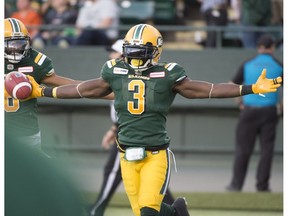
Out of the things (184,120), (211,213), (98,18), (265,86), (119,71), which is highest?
(98,18)

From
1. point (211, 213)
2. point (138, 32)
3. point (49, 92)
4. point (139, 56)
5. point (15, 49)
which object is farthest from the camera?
point (211, 213)

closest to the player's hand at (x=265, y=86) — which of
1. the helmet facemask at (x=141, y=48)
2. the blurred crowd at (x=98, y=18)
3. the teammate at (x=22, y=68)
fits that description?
the helmet facemask at (x=141, y=48)

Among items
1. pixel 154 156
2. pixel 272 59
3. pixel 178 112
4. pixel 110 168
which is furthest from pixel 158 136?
pixel 178 112

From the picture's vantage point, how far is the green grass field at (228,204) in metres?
10.6

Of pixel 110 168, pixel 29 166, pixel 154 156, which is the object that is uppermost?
pixel 29 166

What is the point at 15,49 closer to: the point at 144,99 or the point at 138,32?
the point at 138,32

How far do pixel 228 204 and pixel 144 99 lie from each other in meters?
3.98

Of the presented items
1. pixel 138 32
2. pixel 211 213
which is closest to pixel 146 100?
pixel 138 32

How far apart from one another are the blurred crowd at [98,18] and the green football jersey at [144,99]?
6.23 meters

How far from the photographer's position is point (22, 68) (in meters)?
8.06
